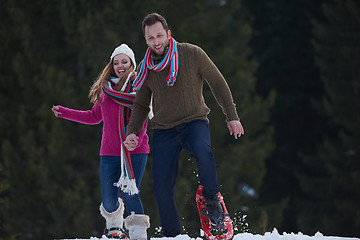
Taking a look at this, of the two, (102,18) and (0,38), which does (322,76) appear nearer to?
(102,18)

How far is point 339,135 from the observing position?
17.3 m

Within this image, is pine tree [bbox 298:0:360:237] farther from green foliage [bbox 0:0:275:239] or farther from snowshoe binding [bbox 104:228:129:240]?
snowshoe binding [bbox 104:228:129:240]

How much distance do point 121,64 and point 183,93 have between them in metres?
0.78

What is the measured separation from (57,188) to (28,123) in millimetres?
1737

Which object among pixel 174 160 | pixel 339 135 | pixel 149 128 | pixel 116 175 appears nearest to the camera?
pixel 174 160

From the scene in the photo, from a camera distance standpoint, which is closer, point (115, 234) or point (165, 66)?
point (165, 66)

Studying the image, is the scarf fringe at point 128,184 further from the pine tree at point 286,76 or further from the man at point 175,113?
the pine tree at point 286,76

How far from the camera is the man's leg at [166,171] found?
4.34m

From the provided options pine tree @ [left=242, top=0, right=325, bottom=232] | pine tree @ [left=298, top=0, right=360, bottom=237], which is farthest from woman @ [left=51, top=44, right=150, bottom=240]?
pine tree @ [left=242, top=0, right=325, bottom=232]

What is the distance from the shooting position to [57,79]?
44.7 ft

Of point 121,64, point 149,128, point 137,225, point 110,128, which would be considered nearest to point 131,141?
point 110,128

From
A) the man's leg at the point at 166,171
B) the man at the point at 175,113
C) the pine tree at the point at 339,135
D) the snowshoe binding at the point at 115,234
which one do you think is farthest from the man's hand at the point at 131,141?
the pine tree at the point at 339,135

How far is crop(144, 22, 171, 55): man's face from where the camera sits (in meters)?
4.37

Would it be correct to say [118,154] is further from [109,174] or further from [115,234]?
[115,234]
